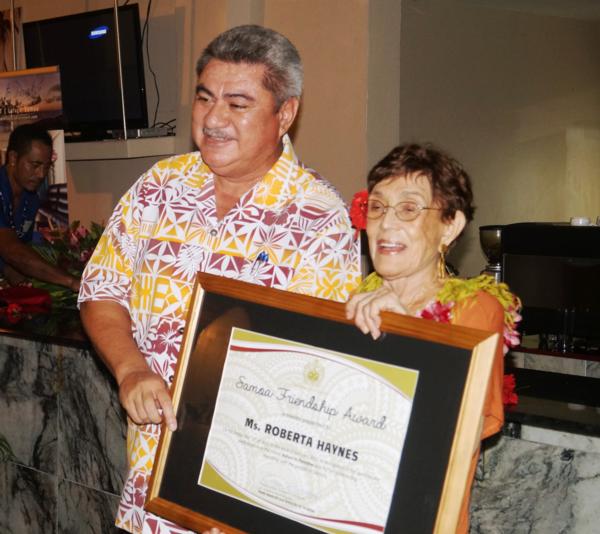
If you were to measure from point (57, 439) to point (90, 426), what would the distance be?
0.67ft

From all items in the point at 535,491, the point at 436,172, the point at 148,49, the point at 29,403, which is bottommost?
the point at 29,403

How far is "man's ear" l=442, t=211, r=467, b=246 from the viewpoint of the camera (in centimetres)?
149

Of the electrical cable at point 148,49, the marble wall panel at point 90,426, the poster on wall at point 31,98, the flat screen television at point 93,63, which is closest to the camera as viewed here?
Answer: the marble wall panel at point 90,426

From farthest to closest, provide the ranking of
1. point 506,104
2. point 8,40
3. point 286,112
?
point 506,104 → point 8,40 → point 286,112

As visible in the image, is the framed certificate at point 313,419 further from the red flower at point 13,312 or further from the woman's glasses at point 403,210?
the red flower at point 13,312

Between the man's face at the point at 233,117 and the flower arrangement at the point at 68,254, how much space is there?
2.15m

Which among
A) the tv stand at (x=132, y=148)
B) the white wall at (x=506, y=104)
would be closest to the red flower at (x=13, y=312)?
the tv stand at (x=132, y=148)

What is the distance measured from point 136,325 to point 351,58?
3.12 meters

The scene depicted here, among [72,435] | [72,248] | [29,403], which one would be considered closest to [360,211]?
[72,435]

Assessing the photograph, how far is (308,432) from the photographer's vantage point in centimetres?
139

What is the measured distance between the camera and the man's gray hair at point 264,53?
173 centimetres

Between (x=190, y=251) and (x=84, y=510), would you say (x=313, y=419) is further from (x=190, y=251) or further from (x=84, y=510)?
(x=84, y=510)

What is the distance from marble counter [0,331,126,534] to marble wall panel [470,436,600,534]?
1397mm

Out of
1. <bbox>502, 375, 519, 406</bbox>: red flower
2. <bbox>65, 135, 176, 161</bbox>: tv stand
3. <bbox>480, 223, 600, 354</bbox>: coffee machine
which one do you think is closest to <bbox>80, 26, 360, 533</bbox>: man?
<bbox>502, 375, 519, 406</bbox>: red flower
